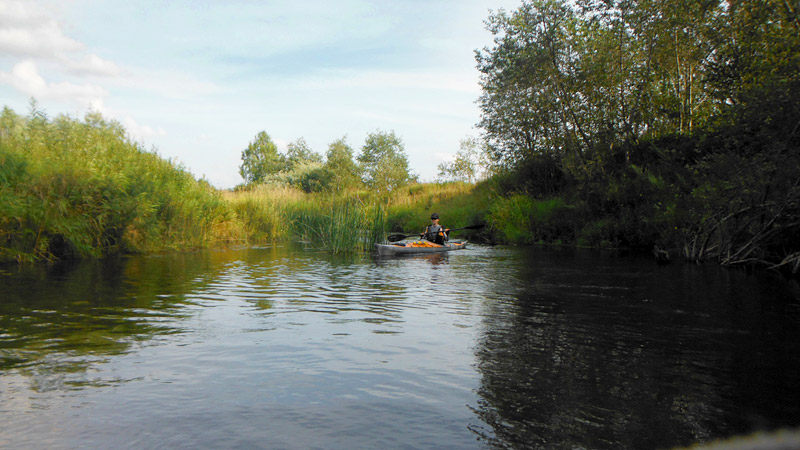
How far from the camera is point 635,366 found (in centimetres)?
553

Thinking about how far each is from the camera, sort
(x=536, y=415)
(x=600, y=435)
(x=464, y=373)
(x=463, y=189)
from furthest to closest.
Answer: (x=463, y=189) < (x=464, y=373) < (x=536, y=415) < (x=600, y=435)

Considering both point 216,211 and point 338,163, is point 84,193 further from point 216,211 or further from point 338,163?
point 338,163

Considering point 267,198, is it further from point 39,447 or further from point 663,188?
point 39,447

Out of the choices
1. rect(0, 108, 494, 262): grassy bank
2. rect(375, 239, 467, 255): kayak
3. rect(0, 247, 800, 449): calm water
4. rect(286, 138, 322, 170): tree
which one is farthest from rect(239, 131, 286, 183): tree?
rect(0, 247, 800, 449): calm water

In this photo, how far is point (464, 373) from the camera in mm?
5273

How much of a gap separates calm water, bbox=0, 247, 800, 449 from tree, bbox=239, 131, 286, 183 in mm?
65116

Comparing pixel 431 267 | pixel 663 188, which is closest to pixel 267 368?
pixel 431 267

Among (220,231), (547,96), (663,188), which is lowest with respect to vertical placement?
(220,231)

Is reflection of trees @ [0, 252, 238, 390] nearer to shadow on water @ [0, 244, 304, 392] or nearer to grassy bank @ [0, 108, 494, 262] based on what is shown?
shadow on water @ [0, 244, 304, 392]

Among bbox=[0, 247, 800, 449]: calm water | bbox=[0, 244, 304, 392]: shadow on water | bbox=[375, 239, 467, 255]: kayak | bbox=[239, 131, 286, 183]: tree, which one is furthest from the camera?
bbox=[239, 131, 286, 183]: tree

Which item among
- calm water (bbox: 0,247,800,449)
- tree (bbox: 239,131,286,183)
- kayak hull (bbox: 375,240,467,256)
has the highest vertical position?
tree (bbox: 239,131,286,183)

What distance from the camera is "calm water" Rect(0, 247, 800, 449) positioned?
396 cm

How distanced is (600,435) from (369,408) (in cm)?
168

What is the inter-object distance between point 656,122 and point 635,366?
56.4 feet
